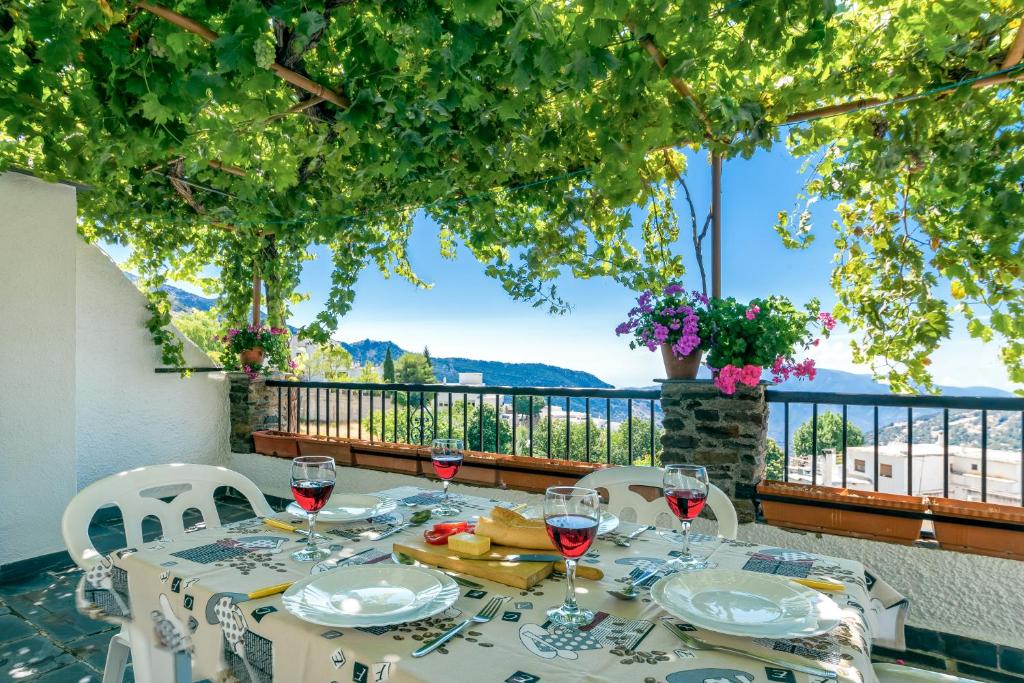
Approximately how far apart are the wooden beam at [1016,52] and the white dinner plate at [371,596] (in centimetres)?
238

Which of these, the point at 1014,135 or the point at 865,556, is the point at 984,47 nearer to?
the point at 1014,135

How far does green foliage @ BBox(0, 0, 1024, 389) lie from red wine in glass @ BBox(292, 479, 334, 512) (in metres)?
1.10

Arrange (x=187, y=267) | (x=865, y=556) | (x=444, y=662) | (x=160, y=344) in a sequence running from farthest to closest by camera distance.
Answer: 1. (x=187, y=267)
2. (x=160, y=344)
3. (x=865, y=556)
4. (x=444, y=662)

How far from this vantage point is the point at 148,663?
48.8 inches

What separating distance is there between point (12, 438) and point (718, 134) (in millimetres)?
3805

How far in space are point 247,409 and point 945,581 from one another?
15.3 ft

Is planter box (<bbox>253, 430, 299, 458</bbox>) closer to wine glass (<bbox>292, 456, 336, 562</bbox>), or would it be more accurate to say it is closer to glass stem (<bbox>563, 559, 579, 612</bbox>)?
wine glass (<bbox>292, 456, 336, 562</bbox>)

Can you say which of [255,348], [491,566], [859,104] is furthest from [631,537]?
[255,348]

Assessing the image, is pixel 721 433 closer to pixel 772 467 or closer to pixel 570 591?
pixel 570 591

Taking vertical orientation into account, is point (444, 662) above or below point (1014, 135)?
below

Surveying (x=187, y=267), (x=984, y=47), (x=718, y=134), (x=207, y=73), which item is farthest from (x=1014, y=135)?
(x=187, y=267)

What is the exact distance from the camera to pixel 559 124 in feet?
9.13

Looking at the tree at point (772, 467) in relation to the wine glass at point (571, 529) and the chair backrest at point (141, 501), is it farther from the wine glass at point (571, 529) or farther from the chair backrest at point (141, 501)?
the chair backrest at point (141, 501)

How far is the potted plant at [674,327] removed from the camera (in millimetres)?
2791
